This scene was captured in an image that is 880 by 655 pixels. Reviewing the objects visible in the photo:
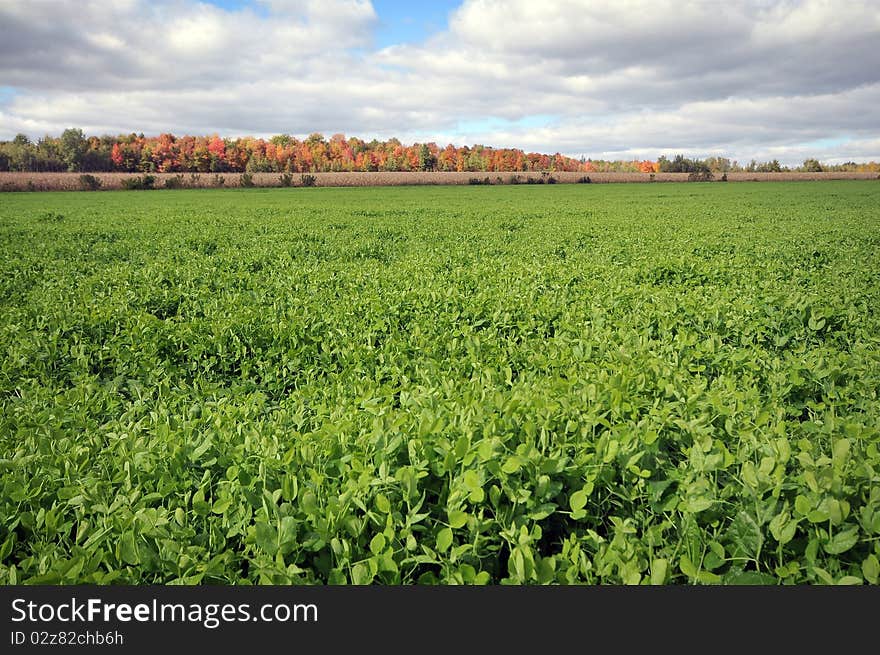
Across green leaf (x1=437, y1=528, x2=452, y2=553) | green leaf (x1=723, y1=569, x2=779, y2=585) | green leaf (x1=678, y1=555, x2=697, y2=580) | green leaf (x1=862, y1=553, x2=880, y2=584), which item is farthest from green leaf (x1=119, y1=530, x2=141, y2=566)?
green leaf (x1=862, y1=553, x2=880, y2=584)

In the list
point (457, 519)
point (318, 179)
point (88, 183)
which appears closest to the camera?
point (457, 519)

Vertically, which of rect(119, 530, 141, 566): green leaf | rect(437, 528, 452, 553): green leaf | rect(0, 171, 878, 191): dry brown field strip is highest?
rect(0, 171, 878, 191): dry brown field strip

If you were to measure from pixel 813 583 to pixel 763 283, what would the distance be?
8523mm

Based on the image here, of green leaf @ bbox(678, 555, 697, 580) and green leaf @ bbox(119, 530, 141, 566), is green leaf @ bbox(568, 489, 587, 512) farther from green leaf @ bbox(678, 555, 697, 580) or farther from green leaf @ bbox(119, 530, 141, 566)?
green leaf @ bbox(119, 530, 141, 566)

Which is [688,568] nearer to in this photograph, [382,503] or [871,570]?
[871,570]

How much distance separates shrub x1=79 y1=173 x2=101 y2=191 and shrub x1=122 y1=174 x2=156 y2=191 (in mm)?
4290

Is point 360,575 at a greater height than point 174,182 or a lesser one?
lesser

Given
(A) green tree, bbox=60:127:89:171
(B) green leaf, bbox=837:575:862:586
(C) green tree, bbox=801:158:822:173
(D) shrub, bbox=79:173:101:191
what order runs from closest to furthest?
(B) green leaf, bbox=837:575:862:586, (D) shrub, bbox=79:173:101:191, (A) green tree, bbox=60:127:89:171, (C) green tree, bbox=801:158:822:173

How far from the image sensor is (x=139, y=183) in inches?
3199

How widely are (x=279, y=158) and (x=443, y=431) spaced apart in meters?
142

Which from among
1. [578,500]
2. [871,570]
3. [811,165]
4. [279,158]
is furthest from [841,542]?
[811,165]

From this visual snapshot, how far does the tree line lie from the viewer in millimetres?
117188

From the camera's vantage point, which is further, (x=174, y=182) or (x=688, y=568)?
(x=174, y=182)

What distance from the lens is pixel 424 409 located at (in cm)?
396
